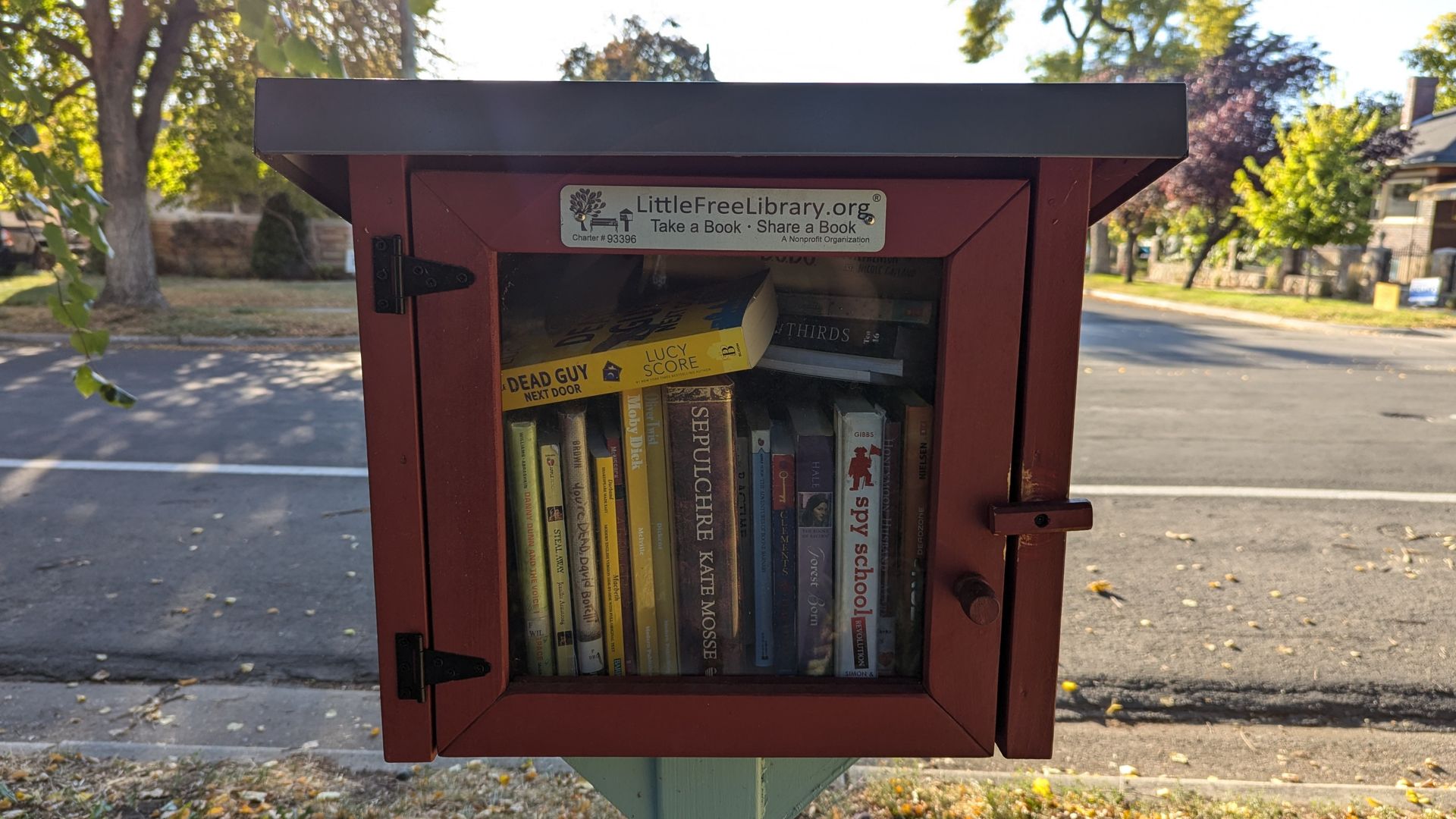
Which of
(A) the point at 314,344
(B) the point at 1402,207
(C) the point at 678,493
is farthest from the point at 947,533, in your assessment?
(B) the point at 1402,207

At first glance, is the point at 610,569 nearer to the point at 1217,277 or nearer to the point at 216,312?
the point at 216,312

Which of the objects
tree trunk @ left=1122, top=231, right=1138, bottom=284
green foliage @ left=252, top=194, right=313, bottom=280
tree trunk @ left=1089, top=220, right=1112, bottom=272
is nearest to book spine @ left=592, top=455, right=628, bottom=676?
green foliage @ left=252, top=194, right=313, bottom=280

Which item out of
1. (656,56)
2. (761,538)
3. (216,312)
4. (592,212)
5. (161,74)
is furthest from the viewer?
(216,312)

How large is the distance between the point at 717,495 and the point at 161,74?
49.0ft

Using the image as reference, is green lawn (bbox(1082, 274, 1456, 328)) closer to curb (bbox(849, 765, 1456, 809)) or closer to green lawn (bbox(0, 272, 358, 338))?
green lawn (bbox(0, 272, 358, 338))

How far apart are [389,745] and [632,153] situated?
0.88m

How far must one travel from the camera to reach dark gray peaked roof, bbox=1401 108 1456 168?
83.5 ft

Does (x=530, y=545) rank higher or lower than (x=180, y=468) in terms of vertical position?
higher

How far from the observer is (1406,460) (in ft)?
23.2

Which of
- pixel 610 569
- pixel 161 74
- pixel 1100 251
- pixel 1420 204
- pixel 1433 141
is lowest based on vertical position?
pixel 610 569

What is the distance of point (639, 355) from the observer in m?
1.35

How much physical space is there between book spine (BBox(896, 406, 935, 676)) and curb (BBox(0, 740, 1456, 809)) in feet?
5.30

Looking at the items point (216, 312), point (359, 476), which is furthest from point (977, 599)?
point (216, 312)

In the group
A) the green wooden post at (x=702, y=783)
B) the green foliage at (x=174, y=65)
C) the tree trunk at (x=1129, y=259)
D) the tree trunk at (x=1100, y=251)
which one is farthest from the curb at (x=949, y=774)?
the tree trunk at (x=1100, y=251)
